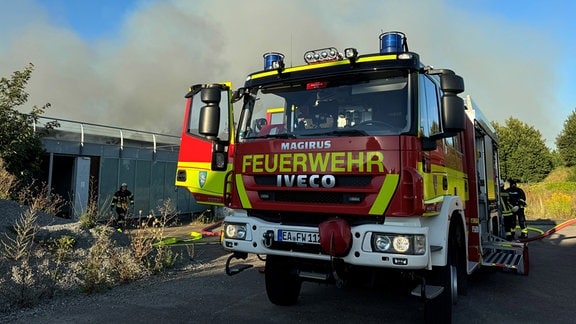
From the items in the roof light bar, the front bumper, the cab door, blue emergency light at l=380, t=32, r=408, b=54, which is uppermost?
blue emergency light at l=380, t=32, r=408, b=54

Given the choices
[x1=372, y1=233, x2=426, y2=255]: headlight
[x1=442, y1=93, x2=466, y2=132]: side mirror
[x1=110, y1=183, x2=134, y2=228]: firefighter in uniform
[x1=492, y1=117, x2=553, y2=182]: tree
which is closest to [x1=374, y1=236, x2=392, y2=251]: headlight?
[x1=372, y1=233, x2=426, y2=255]: headlight

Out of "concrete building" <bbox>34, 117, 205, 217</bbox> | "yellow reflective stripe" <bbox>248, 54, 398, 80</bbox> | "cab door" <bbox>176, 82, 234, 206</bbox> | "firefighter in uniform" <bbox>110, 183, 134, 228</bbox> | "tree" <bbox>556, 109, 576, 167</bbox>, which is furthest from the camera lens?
"tree" <bbox>556, 109, 576, 167</bbox>

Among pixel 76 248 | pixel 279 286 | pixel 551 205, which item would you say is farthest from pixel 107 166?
pixel 551 205

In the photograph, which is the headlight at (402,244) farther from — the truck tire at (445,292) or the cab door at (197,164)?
the cab door at (197,164)

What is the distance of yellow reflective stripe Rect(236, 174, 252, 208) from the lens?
434 centimetres

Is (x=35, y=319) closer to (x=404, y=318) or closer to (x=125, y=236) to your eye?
(x=404, y=318)

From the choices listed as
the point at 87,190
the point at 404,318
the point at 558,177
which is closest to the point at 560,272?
the point at 404,318

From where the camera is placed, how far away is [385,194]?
3.60 meters

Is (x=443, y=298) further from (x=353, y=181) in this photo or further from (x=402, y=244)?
(x=353, y=181)

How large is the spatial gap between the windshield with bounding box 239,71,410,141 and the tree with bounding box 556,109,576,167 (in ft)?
137

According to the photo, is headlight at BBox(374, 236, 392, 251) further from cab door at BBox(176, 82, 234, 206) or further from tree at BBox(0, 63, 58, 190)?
tree at BBox(0, 63, 58, 190)

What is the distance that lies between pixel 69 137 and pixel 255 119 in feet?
47.9

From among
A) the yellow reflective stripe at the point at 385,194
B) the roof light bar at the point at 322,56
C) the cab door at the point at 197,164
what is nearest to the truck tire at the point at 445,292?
the yellow reflective stripe at the point at 385,194

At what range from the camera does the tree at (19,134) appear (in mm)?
13836
